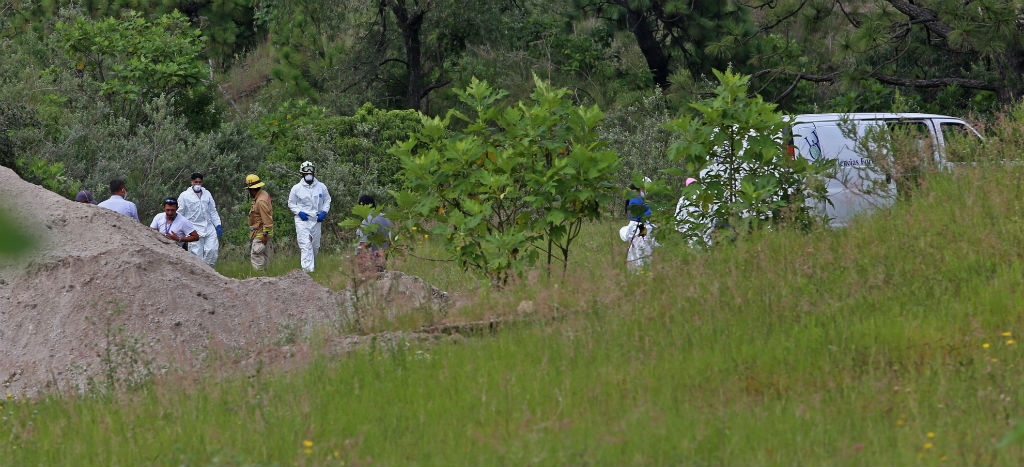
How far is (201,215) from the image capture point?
14.2 meters

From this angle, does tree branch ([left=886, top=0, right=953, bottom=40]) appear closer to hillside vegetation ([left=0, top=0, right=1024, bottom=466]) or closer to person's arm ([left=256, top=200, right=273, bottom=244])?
hillside vegetation ([left=0, top=0, right=1024, bottom=466])

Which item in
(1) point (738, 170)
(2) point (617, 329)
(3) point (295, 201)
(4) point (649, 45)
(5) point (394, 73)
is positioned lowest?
(2) point (617, 329)

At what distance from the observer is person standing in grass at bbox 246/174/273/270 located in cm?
1448

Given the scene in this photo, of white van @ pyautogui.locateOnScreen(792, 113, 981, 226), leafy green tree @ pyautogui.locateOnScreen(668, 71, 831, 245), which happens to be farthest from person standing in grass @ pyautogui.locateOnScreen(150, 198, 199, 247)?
white van @ pyautogui.locateOnScreen(792, 113, 981, 226)

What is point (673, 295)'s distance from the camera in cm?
748

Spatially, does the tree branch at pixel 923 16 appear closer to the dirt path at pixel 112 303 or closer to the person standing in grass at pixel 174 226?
the dirt path at pixel 112 303

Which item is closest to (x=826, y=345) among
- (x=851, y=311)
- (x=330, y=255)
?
(x=851, y=311)

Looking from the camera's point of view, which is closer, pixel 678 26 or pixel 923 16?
pixel 923 16

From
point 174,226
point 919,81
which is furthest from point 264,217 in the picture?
point 919,81

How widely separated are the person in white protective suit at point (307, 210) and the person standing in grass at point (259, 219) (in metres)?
0.34

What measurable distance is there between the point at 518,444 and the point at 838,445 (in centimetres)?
161

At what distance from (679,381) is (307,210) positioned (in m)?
9.36

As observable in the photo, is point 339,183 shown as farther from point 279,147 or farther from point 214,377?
point 214,377

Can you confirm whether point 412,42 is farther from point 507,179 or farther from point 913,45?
point 507,179
